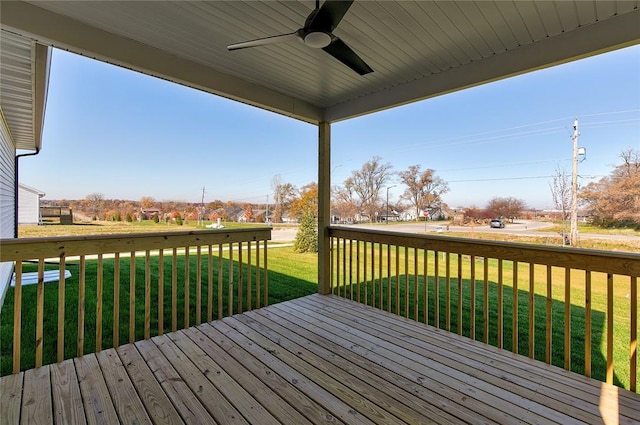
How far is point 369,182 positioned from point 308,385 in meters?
3.50

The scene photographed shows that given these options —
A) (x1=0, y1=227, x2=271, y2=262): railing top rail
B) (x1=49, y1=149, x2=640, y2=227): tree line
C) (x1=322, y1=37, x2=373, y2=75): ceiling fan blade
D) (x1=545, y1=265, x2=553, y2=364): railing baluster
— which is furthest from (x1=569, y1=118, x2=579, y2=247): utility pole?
(x1=0, y1=227, x2=271, y2=262): railing top rail

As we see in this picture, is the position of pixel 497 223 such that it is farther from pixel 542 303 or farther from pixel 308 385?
pixel 308 385

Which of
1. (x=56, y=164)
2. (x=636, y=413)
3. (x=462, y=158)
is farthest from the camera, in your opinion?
(x=56, y=164)

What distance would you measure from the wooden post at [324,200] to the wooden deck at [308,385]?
136 centimetres

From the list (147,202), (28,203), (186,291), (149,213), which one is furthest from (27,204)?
(186,291)

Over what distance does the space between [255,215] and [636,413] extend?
5038 mm

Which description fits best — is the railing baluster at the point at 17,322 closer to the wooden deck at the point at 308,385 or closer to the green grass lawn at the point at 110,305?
the wooden deck at the point at 308,385

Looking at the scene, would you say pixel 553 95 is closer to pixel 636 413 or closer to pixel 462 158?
pixel 462 158

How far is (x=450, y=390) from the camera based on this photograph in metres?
1.87

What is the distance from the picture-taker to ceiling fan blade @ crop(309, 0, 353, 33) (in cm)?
142

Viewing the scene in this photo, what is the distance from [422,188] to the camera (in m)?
4.14

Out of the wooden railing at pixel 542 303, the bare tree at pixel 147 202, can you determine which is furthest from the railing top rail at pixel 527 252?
the bare tree at pixel 147 202

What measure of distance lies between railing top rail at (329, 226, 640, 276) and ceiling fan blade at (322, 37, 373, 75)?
191 cm

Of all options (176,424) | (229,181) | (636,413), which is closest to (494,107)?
(636,413)
